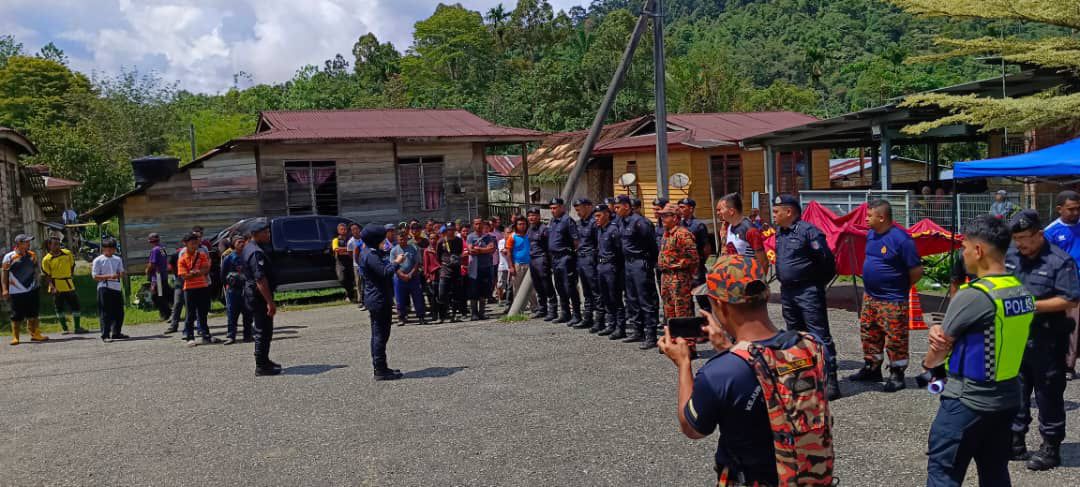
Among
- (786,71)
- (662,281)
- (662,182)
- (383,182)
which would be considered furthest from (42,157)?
(786,71)

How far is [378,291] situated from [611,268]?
3184 millimetres

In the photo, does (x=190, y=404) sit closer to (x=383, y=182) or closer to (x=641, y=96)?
(x=383, y=182)

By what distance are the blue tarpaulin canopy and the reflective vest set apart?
20.3ft

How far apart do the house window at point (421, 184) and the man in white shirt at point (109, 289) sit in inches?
392

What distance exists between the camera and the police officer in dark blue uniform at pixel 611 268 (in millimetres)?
10867

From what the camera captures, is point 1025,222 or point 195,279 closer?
point 1025,222

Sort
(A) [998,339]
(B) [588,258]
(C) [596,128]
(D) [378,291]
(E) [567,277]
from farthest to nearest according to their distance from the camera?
(C) [596,128]
(E) [567,277]
(B) [588,258]
(D) [378,291]
(A) [998,339]

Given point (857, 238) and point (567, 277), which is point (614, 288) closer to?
point (567, 277)

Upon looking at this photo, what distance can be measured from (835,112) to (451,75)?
98.6 feet

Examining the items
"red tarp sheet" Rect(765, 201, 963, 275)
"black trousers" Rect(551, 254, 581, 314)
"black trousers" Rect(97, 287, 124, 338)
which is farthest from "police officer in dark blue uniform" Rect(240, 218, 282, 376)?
"red tarp sheet" Rect(765, 201, 963, 275)

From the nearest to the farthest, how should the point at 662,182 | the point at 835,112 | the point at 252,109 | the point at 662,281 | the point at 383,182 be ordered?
the point at 662,281 → the point at 662,182 → the point at 383,182 → the point at 835,112 → the point at 252,109

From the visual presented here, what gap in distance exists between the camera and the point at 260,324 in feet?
31.7

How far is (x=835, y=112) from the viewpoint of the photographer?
169ft

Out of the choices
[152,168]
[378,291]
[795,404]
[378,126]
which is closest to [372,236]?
[378,291]
